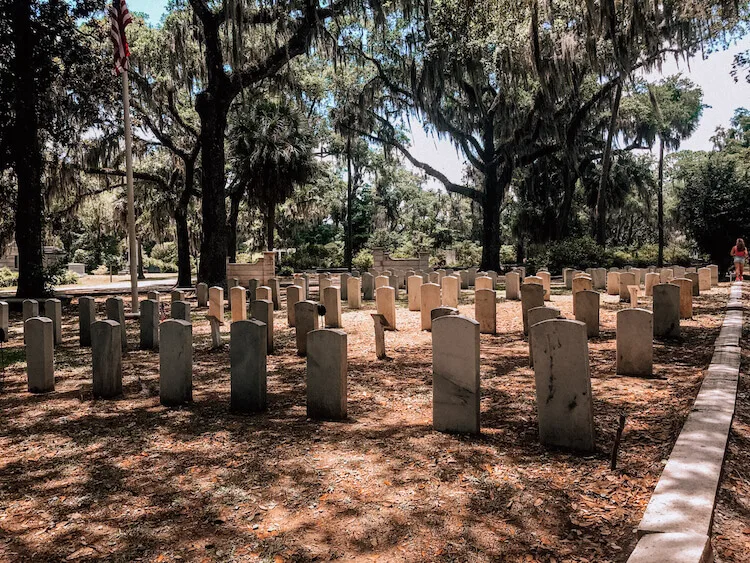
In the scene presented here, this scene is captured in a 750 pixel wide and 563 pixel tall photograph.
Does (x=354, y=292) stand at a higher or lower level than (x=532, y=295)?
lower

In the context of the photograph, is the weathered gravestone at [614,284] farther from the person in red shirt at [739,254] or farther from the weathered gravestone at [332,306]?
the weathered gravestone at [332,306]

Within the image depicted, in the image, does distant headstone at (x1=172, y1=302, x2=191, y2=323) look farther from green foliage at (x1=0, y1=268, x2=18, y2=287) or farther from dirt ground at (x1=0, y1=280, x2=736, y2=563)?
green foliage at (x1=0, y1=268, x2=18, y2=287)

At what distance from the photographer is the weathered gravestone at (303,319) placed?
7.37m

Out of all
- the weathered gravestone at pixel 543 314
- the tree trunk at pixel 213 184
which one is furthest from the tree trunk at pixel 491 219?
the weathered gravestone at pixel 543 314

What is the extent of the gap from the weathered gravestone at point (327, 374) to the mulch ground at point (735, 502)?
9.03 feet

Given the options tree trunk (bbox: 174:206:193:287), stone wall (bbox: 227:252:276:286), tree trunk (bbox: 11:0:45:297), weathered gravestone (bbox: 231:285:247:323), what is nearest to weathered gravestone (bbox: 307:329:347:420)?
weathered gravestone (bbox: 231:285:247:323)

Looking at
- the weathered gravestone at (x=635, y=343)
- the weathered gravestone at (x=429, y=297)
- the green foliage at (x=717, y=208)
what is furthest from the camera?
the green foliage at (x=717, y=208)

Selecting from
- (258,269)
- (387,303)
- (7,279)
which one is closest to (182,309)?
(387,303)

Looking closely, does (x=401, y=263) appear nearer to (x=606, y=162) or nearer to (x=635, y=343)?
(x=606, y=162)

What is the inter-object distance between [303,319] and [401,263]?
15.0m

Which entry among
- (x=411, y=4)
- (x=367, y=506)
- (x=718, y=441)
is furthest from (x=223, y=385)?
(x=411, y=4)

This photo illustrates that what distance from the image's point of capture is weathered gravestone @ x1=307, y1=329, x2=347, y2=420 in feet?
15.1

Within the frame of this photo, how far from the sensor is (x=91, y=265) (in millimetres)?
45594

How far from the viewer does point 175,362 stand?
17.0ft
